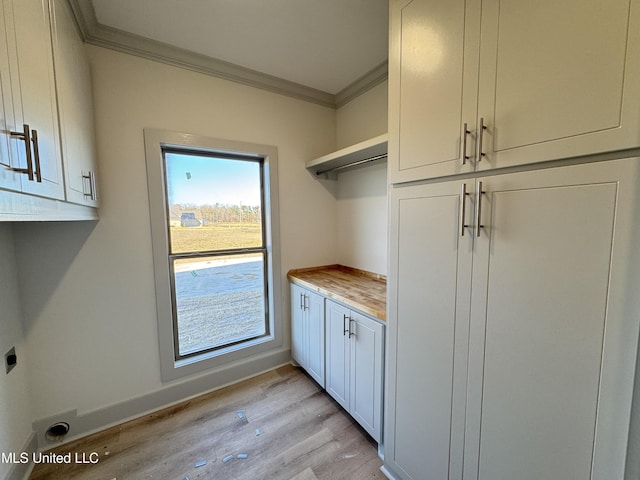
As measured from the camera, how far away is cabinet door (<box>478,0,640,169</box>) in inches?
25.5

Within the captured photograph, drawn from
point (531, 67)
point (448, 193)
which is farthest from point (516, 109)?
point (448, 193)

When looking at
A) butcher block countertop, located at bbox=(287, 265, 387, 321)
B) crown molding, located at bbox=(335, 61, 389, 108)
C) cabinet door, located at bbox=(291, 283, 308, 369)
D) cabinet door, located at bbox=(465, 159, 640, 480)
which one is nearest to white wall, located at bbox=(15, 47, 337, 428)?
crown molding, located at bbox=(335, 61, 389, 108)

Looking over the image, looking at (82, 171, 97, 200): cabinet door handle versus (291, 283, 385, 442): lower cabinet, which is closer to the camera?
(82, 171, 97, 200): cabinet door handle

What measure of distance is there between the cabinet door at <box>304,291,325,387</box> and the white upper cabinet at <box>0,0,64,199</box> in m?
1.61

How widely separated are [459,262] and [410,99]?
2.52ft

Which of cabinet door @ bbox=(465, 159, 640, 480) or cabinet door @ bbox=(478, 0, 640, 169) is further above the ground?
cabinet door @ bbox=(478, 0, 640, 169)

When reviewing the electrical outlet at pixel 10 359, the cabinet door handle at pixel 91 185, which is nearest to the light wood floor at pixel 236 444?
the electrical outlet at pixel 10 359

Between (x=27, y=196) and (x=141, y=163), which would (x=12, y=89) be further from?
(x=141, y=163)

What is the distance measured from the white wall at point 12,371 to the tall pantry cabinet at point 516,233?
6.83 ft

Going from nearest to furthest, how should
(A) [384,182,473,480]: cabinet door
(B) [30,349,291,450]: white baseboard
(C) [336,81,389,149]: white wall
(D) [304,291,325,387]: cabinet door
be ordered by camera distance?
(A) [384,182,473,480]: cabinet door → (B) [30,349,291,450]: white baseboard → (D) [304,291,325,387]: cabinet door → (C) [336,81,389,149]: white wall

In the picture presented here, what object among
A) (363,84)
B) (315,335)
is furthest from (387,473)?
(363,84)

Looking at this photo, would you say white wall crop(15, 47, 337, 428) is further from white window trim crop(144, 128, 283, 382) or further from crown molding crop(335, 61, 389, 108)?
crown molding crop(335, 61, 389, 108)

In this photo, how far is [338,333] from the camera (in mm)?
1837

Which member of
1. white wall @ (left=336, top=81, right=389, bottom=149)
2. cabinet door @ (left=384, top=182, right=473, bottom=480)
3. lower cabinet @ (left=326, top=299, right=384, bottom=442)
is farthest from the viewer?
white wall @ (left=336, top=81, right=389, bottom=149)
